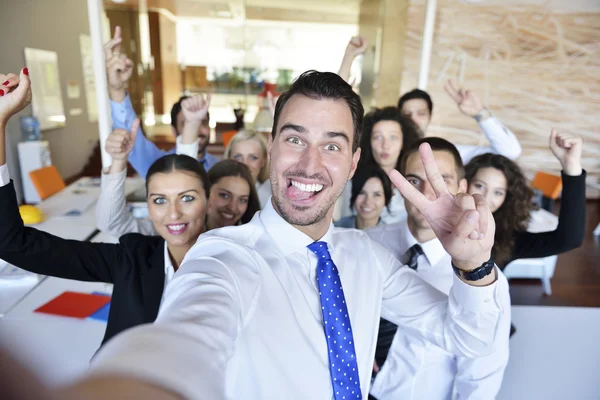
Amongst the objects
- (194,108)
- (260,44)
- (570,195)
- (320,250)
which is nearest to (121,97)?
(194,108)

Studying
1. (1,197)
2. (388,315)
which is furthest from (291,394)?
(1,197)

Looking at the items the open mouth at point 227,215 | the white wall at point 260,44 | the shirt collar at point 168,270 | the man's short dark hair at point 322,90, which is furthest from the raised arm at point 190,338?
the white wall at point 260,44

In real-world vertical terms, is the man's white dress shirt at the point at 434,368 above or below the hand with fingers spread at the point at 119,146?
below

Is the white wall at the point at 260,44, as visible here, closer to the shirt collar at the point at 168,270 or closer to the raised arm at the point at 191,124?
the raised arm at the point at 191,124

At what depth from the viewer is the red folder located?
1.99 m

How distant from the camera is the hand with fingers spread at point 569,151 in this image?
68.9 inches

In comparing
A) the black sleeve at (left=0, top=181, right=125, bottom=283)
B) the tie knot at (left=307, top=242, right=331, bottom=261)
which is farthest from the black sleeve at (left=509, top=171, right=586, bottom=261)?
the black sleeve at (left=0, top=181, right=125, bottom=283)

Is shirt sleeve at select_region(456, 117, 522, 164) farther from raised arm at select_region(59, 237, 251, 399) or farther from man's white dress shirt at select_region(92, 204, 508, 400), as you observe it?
raised arm at select_region(59, 237, 251, 399)

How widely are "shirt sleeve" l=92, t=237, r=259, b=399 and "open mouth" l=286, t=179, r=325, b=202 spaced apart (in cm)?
22

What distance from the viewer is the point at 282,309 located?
3.30 ft

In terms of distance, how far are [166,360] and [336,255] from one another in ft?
2.55

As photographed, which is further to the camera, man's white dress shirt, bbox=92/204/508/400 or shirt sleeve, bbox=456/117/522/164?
shirt sleeve, bbox=456/117/522/164

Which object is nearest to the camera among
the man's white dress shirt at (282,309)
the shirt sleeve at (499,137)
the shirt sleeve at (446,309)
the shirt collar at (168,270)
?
the man's white dress shirt at (282,309)

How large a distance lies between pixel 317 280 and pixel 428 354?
2.01 ft
